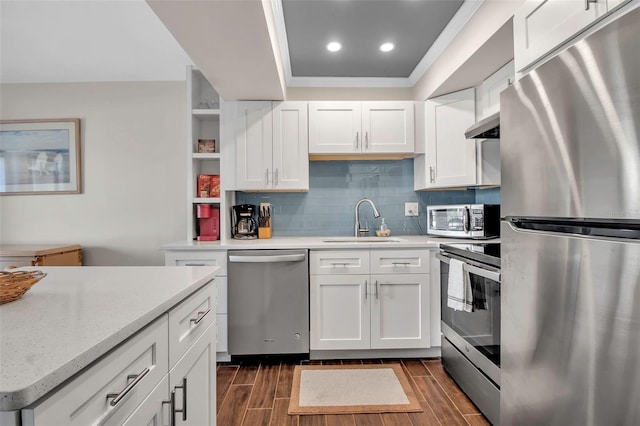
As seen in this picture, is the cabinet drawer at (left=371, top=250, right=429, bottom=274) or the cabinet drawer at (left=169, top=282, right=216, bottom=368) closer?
the cabinet drawer at (left=169, top=282, right=216, bottom=368)

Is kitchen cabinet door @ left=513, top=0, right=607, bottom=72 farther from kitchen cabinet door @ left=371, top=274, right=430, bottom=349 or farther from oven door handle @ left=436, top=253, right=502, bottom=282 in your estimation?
kitchen cabinet door @ left=371, top=274, right=430, bottom=349

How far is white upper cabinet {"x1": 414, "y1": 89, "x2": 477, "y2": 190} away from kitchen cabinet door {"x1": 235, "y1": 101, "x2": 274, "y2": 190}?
135 centimetres

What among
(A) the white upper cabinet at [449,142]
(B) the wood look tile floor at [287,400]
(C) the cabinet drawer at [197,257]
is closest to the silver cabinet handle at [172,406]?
(B) the wood look tile floor at [287,400]

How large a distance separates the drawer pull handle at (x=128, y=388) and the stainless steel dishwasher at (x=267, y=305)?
161cm

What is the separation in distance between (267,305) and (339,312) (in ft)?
1.79

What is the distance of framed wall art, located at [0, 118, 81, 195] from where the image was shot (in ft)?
10.2

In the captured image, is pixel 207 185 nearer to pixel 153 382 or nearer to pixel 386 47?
pixel 386 47

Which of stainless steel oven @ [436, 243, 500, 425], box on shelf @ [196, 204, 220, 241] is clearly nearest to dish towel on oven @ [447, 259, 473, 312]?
stainless steel oven @ [436, 243, 500, 425]

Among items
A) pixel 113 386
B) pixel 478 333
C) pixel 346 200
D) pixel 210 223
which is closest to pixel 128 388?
pixel 113 386

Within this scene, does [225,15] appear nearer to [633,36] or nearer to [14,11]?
[633,36]

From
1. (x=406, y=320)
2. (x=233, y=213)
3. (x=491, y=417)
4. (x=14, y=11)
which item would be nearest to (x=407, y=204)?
(x=406, y=320)

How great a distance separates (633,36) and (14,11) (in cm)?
375

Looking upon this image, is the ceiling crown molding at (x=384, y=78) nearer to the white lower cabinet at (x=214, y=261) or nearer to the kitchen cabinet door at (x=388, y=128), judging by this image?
the kitchen cabinet door at (x=388, y=128)

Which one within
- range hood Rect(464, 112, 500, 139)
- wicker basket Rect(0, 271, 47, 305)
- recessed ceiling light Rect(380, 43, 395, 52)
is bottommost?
wicker basket Rect(0, 271, 47, 305)
